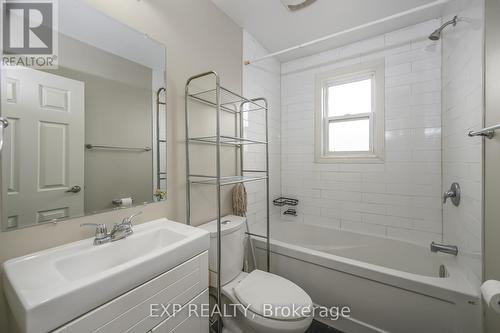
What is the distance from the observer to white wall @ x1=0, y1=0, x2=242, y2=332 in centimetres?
86

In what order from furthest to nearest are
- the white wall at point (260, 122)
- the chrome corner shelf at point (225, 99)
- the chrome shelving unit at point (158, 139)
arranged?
the white wall at point (260, 122) → the chrome corner shelf at point (225, 99) → the chrome shelving unit at point (158, 139)

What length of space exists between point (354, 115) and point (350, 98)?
0.22 metres

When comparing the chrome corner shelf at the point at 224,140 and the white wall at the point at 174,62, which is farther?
the chrome corner shelf at the point at 224,140

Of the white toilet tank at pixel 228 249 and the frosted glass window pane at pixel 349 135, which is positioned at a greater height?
the frosted glass window pane at pixel 349 135

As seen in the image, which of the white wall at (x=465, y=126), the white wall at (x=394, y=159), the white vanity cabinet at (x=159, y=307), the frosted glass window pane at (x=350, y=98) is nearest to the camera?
the white vanity cabinet at (x=159, y=307)

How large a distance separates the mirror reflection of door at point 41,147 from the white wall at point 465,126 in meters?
2.14

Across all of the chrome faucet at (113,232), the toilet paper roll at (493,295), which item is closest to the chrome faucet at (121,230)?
the chrome faucet at (113,232)

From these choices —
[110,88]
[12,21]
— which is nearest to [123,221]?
[110,88]

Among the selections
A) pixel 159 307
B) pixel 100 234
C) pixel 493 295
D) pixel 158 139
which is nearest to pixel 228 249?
pixel 159 307

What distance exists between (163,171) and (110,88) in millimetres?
542

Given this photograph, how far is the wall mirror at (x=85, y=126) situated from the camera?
818 mm

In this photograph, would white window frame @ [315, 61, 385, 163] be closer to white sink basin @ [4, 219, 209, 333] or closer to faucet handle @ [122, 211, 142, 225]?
white sink basin @ [4, 219, 209, 333]

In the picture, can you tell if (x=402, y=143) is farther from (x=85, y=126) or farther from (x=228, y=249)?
(x=85, y=126)

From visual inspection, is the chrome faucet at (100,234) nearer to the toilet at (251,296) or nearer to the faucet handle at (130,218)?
the faucet handle at (130,218)
